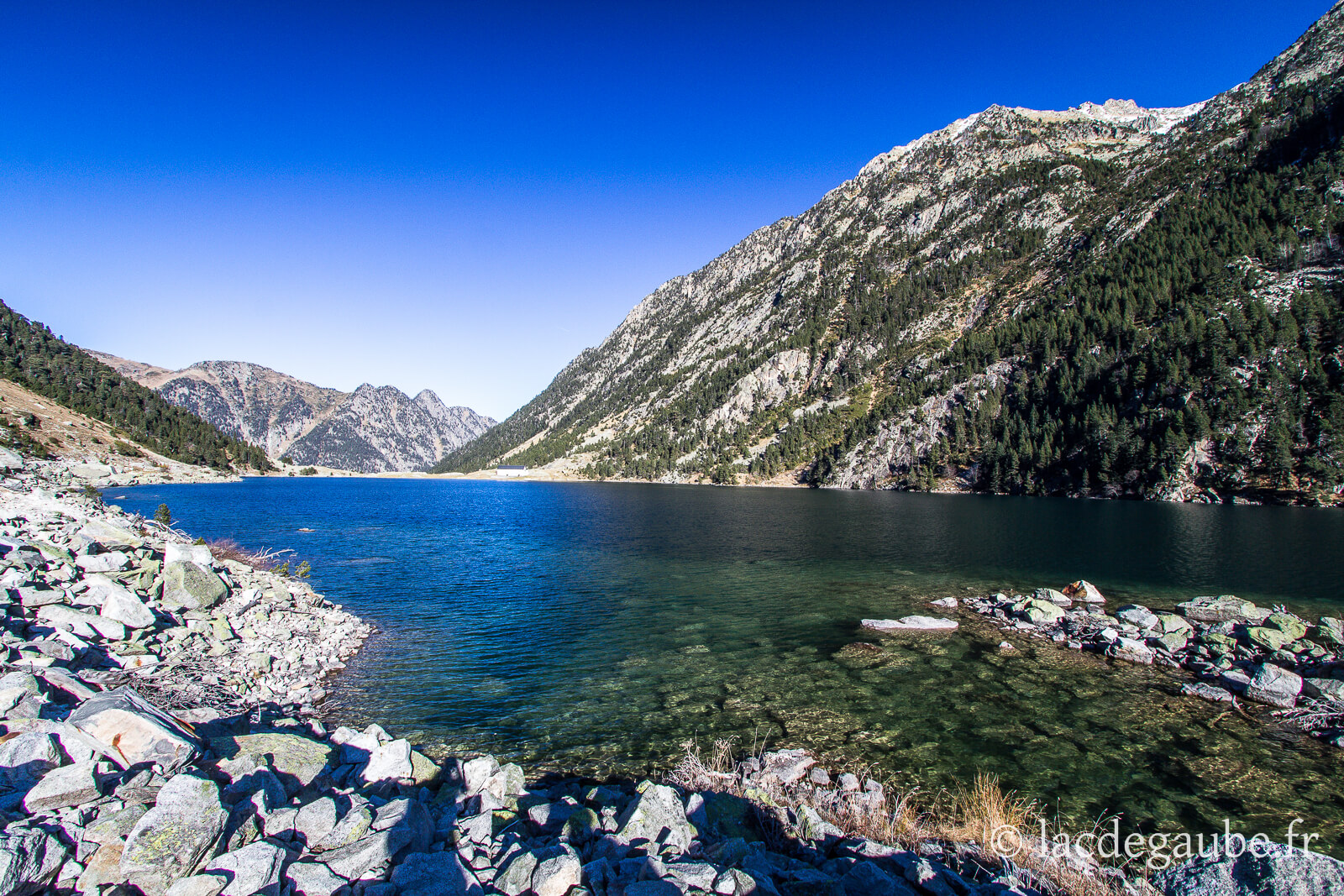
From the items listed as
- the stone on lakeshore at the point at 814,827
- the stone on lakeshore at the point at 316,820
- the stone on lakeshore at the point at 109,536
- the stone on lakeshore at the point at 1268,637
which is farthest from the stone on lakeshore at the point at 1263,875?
the stone on lakeshore at the point at 109,536

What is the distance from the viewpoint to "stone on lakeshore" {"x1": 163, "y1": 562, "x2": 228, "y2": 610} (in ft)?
72.6

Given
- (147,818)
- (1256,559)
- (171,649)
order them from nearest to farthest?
1. (147,818)
2. (171,649)
3. (1256,559)

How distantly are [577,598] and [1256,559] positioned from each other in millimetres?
58558

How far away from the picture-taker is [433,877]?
7855 millimetres

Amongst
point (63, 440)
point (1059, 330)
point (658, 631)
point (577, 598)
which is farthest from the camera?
point (1059, 330)

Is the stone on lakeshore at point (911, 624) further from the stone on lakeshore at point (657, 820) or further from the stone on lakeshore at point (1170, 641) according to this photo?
the stone on lakeshore at point (657, 820)

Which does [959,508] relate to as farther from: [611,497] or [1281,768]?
[1281,768]

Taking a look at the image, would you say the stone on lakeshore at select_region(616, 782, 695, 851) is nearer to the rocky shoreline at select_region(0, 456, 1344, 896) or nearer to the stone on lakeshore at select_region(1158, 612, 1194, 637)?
the rocky shoreline at select_region(0, 456, 1344, 896)

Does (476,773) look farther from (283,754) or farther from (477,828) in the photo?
(283,754)

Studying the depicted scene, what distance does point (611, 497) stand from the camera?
134 metres

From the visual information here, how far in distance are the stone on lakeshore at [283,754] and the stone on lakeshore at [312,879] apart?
346cm

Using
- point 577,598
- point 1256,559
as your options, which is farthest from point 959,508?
point 577,598

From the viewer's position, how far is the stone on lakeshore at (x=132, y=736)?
939 centimetres

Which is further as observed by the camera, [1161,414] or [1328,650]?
[1161,414]
